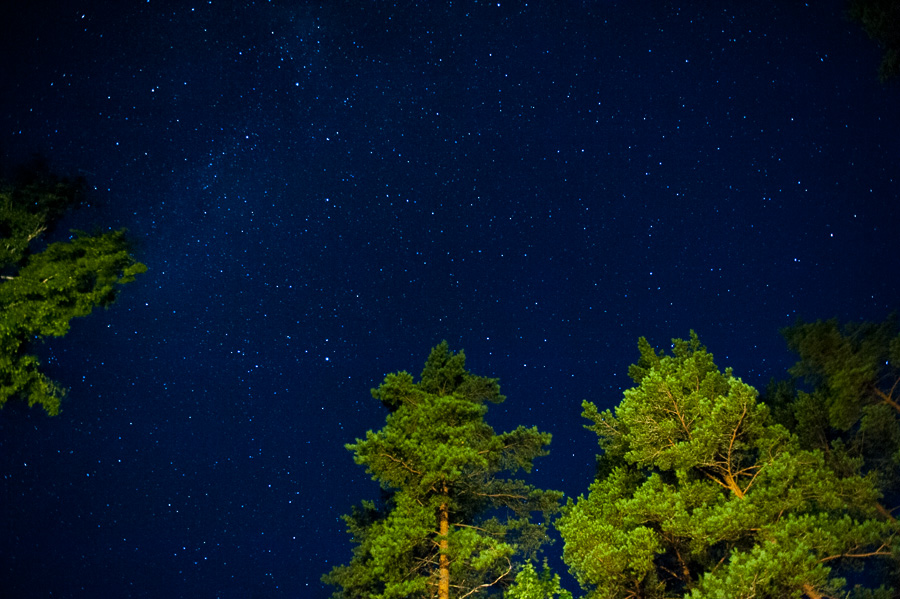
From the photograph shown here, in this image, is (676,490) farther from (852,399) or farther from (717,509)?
(852,399)

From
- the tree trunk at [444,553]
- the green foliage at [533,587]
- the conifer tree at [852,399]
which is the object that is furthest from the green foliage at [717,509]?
the tree trunk at [444,553]

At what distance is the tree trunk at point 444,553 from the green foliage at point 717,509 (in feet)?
9.06

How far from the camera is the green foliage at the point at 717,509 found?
8.25m

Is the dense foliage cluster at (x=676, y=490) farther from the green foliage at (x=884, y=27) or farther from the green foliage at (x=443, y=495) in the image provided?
the green foliage at (x=884, y=27)

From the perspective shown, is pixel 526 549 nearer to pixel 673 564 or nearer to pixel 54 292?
pixel 673 564

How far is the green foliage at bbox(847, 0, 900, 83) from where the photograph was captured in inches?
283

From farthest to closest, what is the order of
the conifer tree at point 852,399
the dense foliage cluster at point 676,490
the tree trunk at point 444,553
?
the conifer tree at point 852,399 < the tree trunk at point 444,553 < the dense foliage cluster at point 676,490

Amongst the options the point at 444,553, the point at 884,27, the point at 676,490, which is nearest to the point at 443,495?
the point at 444,553

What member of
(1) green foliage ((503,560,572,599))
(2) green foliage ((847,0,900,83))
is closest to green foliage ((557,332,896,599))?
(1) green foliage ((503,560,572,599))

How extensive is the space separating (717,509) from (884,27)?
8.70m

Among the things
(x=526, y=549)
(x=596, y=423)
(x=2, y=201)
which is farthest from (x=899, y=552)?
(x=2, y=201)

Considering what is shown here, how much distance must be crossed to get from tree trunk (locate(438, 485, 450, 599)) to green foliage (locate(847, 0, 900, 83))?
12.0 metres

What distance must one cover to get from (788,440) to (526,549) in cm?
693

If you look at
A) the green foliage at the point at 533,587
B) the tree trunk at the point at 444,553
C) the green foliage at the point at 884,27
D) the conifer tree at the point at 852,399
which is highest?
the green foliage at the point at 884,27
